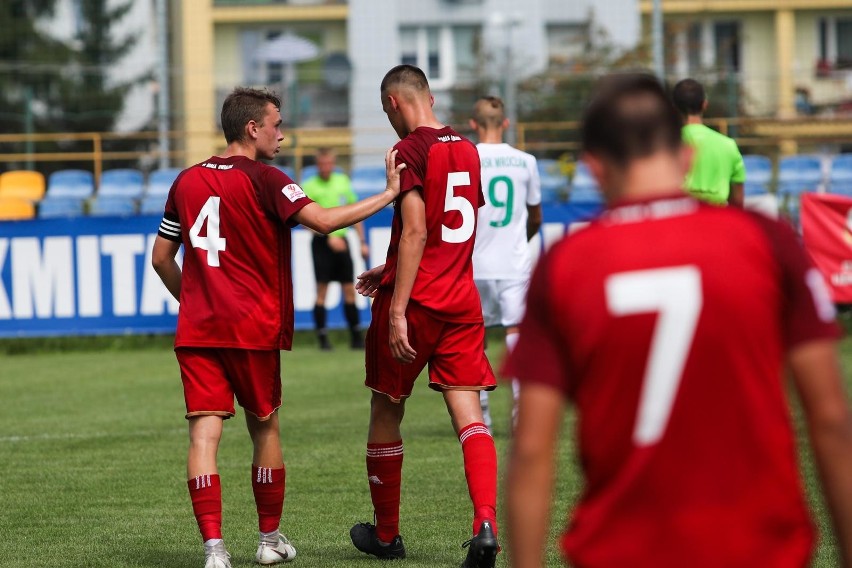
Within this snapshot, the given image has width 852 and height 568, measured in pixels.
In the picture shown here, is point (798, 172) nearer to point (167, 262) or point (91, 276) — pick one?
point (91, 276)

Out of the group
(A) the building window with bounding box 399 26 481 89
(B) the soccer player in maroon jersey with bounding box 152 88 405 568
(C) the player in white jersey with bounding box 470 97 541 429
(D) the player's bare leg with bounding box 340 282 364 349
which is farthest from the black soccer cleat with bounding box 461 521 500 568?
(A) the building window with bounding box 399 26 481 89

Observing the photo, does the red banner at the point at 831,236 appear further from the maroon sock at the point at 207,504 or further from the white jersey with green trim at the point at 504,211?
the maroon sock at the point at 207,504

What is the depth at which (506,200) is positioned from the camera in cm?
907

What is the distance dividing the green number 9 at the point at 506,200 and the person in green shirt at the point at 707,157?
124 cm

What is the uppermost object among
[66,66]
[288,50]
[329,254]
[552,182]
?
[66,66]

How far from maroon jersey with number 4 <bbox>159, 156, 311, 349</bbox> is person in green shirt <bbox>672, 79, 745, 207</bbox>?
10.9ft

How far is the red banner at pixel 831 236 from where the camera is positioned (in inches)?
636

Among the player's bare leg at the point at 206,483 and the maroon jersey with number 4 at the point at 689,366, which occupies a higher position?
the maroon jersey with number 4 at the point at 689,366

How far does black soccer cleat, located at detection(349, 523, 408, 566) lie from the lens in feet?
19.7

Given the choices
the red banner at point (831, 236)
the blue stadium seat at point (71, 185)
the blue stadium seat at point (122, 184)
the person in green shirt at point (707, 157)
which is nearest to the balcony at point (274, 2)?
the blue stadium seat at point (71, 185)

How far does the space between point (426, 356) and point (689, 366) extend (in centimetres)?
342

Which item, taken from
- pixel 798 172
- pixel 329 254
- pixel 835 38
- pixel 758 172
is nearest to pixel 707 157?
pixel 329 254

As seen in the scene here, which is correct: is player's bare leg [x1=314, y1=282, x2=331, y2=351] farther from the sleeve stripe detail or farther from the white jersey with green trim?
the sleeve stripe detail

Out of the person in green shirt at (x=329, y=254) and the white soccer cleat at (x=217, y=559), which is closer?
the white soccer cleat at (x=217, y=559)
